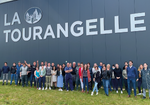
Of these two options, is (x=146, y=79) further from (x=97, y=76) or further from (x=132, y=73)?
(x=97, y=76)

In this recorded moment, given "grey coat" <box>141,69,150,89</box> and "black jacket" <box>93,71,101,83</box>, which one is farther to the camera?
"black jacket" <box>93,71,101,83</box>

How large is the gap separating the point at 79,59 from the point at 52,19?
15.6ft

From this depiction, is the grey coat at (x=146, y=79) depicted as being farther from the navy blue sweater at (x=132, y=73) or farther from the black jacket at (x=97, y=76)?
the black jacket at (x=97, y=76)

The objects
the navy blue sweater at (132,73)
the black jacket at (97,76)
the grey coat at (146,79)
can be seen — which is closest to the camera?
the grey coat at (146,79)

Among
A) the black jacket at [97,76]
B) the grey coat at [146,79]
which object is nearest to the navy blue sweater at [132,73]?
the grey coat at [146,79]

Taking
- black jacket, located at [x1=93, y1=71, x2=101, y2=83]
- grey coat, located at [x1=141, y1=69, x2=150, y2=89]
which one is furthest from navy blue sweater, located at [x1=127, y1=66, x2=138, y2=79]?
black jacket, located at [x1=93, y1=71, x2=101, y2=83]

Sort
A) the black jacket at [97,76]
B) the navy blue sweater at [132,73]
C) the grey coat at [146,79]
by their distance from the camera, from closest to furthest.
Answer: the grey coat at [146,79] < the navy blue sweater at [132,73] < the black jacket at [97,76]

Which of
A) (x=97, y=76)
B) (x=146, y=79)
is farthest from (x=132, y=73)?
(x=97, y=76)

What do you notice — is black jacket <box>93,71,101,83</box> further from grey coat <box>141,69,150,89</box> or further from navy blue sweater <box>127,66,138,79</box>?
grey coat <box>141,69,150,89</box>

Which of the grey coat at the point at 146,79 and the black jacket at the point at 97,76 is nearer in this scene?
the grey coat at the point at 146,79

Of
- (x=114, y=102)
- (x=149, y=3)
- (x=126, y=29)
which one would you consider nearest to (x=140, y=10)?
(x=149, y=3)

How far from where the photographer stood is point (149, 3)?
31.8ft

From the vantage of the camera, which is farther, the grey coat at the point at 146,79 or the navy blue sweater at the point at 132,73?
the navy blue sweater at the point at 132,73

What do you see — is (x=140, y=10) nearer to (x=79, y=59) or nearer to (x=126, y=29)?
(x=126, y=29)
